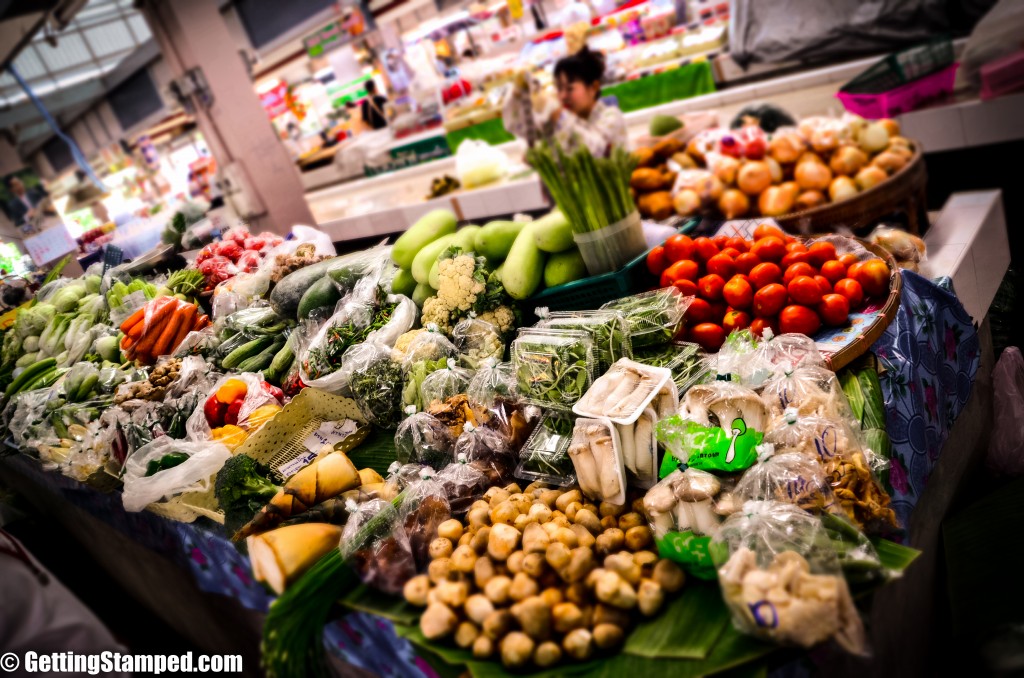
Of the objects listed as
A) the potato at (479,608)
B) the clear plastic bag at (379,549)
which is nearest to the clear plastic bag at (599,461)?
the potato at (479,608)

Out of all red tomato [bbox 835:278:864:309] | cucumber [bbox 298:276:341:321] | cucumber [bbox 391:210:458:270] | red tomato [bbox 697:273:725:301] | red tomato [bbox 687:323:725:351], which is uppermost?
cucumber [bbox 391:210:458:270]

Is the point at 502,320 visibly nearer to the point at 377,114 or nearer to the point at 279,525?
the point at 279,525

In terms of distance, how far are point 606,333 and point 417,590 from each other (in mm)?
913

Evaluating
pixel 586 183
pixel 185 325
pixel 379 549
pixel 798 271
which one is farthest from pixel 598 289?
pixel 185 325

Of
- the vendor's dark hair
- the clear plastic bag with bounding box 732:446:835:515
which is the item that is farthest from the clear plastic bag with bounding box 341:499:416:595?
the vendor's dark hair

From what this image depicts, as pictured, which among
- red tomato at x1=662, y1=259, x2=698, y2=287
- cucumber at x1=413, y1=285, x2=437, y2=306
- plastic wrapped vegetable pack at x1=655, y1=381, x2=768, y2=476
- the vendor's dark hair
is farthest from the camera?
the vendor's dark hair

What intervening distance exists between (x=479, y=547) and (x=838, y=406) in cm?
97

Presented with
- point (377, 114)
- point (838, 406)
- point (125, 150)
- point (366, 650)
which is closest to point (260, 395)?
point (366, 650)

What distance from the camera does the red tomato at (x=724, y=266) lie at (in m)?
2.08

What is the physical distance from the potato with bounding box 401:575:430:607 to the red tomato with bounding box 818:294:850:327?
1370 millimetres

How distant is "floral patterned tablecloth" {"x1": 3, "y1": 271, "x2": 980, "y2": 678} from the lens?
5.32ft

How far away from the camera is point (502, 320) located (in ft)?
7.88

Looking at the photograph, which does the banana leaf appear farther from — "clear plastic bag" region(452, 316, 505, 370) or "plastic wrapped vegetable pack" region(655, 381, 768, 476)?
"clear plastic bag" region(452, 316, 505, 370)

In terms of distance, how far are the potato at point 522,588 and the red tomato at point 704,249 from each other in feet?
4.43
